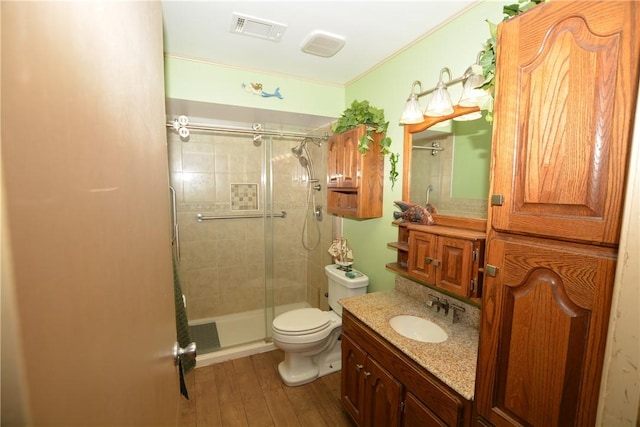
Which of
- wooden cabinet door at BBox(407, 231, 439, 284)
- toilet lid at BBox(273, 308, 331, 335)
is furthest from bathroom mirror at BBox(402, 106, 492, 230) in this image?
toilet lid at BBox(273, 308, 331, 335)

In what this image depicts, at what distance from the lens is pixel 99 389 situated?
1.02 feet

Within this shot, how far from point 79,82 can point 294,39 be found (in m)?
1.87

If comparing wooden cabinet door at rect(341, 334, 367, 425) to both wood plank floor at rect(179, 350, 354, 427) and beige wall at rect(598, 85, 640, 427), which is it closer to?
wood plank floor at rect(179, 350, 354, 427)

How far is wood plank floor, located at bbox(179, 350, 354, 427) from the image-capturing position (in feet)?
6.07

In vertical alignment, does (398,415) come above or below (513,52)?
below

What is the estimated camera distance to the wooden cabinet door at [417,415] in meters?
1.11

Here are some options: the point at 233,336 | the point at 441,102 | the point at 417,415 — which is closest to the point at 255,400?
the point at 233,336

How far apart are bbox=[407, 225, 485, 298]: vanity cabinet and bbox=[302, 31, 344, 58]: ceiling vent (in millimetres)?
1335

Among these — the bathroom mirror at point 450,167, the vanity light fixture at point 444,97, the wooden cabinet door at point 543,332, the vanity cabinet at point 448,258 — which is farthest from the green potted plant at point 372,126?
the wooden cabinet door at point 543,332

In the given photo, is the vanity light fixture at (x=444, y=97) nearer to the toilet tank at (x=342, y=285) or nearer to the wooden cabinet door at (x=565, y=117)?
the wooden cabinet door at (x=565, y=117)

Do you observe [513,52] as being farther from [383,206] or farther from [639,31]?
[383,206]

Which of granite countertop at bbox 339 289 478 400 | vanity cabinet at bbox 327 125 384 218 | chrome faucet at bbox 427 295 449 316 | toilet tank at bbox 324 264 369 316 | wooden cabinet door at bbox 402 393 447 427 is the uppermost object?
vanity cabinet at bbox 327 125 384 218

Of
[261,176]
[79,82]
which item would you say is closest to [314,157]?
[261,176]

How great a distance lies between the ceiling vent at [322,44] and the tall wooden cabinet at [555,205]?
4.08 ft
